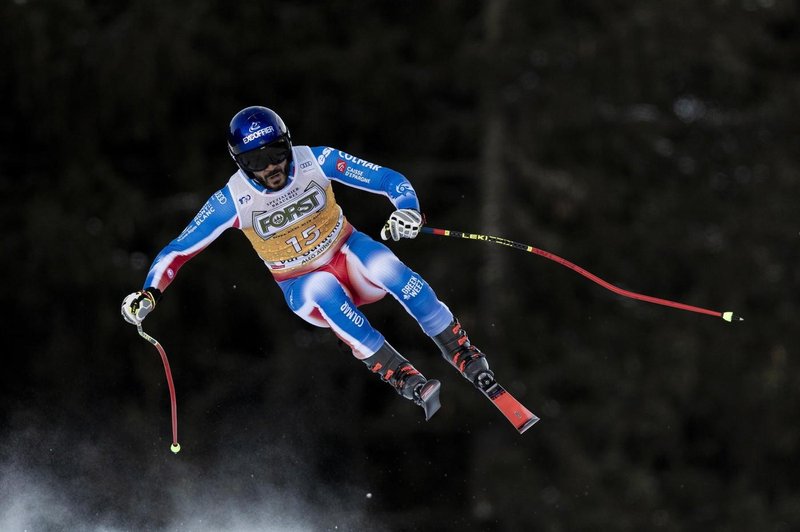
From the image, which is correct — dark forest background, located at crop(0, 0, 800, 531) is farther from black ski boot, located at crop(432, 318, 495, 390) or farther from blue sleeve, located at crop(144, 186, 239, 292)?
blue sleeve, located at crop(144, 186, 239, 292)

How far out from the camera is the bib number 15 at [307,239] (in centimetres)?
919

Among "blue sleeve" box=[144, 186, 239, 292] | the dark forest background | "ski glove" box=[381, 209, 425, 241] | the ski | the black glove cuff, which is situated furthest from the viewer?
the dark forest background

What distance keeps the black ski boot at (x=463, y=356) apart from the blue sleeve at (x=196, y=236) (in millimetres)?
1432

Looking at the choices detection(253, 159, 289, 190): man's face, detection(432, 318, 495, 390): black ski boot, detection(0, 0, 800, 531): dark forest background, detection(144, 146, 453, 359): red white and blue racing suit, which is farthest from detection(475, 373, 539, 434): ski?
detection(0, 0, 800, 531): dark forest background

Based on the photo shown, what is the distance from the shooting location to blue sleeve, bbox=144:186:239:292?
8.97 m

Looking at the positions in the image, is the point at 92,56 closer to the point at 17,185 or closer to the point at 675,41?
the point at 17,185

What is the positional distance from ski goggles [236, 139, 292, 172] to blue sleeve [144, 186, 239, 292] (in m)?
0.27

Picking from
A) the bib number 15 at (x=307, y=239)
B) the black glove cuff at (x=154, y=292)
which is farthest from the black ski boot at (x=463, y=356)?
the black glove cuff at (x=154, y=292)

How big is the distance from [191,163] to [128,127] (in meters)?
0.91

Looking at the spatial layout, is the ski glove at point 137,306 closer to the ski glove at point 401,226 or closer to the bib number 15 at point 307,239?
the bib number 15 at point 307,239

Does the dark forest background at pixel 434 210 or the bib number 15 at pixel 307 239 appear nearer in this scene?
the bib number 15 at pixel 307 239

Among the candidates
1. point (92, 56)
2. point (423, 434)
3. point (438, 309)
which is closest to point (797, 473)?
point (423, 434)

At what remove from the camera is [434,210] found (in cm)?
1831

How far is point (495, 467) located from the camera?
706 inches
